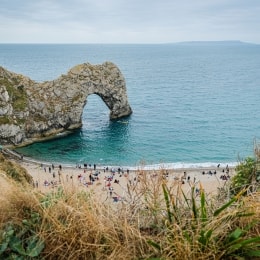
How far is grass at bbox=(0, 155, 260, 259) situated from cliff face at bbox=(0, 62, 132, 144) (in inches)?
2015

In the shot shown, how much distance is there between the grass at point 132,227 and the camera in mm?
4598

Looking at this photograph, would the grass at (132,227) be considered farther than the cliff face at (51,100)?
No

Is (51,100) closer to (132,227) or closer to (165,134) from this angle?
(165,134)

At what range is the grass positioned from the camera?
4598 mm

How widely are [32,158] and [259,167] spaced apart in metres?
44.7

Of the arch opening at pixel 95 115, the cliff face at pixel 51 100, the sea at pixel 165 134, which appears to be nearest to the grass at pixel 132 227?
the sea at pixel 165 134

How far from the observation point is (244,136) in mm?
60594

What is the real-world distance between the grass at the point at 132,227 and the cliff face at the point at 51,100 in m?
51.2

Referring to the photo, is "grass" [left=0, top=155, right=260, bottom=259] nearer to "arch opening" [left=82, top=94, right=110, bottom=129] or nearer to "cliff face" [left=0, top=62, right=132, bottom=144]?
"cliff face" [left=0, top=62, right=132, bottom=144]

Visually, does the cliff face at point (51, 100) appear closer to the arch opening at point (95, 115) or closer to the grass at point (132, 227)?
the arch opening at point (95, 115)

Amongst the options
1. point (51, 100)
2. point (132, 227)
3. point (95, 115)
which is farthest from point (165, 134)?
point (132, 227)

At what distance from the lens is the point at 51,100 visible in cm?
6450

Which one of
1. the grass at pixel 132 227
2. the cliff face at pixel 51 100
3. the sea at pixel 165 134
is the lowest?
the sea at pixel 165 134

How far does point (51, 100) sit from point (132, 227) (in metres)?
61.6
